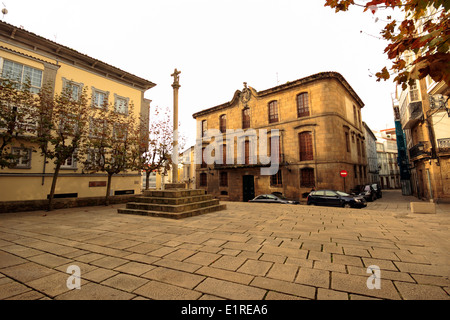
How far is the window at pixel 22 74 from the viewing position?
12758 millimetres

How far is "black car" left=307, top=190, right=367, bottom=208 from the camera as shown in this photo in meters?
12.8

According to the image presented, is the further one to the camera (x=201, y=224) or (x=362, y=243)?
(x=201, y=224)

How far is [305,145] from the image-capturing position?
19984 mm

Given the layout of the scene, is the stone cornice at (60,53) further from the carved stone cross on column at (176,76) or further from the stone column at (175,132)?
the stone column at (175,132)

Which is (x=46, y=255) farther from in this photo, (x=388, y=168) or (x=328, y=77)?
(x=388, y=168)

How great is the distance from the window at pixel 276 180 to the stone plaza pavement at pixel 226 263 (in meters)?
15.1

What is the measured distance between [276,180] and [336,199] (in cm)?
821

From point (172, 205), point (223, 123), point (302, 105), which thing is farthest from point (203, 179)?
point (172, 205)

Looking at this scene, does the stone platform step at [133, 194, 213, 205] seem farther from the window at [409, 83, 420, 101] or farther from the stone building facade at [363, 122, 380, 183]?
the stone building facade at [363, 122, 380, 183]

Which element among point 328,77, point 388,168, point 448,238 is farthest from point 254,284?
point 388,168

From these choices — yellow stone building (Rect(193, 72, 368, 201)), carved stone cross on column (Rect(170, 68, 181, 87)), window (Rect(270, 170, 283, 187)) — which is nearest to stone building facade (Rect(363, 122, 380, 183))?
yellow stone building (Rect(193, 72, 368, 201))

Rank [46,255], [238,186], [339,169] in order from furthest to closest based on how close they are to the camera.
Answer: [238,186] < [339,169] < [46,255]

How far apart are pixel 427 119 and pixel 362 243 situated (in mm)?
17454

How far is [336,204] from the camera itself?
13.1m
